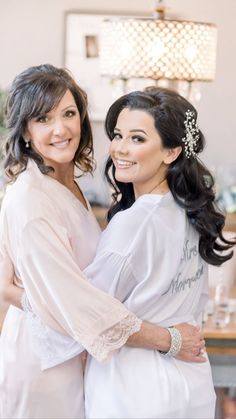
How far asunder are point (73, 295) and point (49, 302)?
8 cm

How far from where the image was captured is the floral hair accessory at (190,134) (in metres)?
2.18

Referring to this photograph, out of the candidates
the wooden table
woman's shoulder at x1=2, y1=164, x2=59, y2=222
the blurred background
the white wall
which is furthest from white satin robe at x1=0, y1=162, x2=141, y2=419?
the white wall

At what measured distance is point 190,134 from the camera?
218 cm

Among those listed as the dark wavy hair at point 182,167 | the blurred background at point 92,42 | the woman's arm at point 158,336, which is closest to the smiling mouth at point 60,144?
the dark wavy hair at point 182,167

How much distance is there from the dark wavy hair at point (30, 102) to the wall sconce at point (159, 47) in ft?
3.55

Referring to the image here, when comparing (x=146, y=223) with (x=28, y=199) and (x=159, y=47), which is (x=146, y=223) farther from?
(x=159, y=47)

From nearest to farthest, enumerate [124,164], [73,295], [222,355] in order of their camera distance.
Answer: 1. [73,295]
2. [124,164]
3. [222,355]

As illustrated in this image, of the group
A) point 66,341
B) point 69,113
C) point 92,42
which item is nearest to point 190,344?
point 66,341

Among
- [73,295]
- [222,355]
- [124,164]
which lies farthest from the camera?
[222,355]

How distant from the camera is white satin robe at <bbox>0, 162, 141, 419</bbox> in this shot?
2.08 metres

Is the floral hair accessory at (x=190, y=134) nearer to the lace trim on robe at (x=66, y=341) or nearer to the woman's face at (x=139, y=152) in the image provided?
the woman's face at (x=139, y=152)

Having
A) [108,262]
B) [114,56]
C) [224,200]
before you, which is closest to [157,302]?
[108,262]

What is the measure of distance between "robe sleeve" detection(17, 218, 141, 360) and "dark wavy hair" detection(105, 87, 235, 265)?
0.30 meters

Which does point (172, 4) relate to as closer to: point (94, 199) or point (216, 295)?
point (94, 199)
